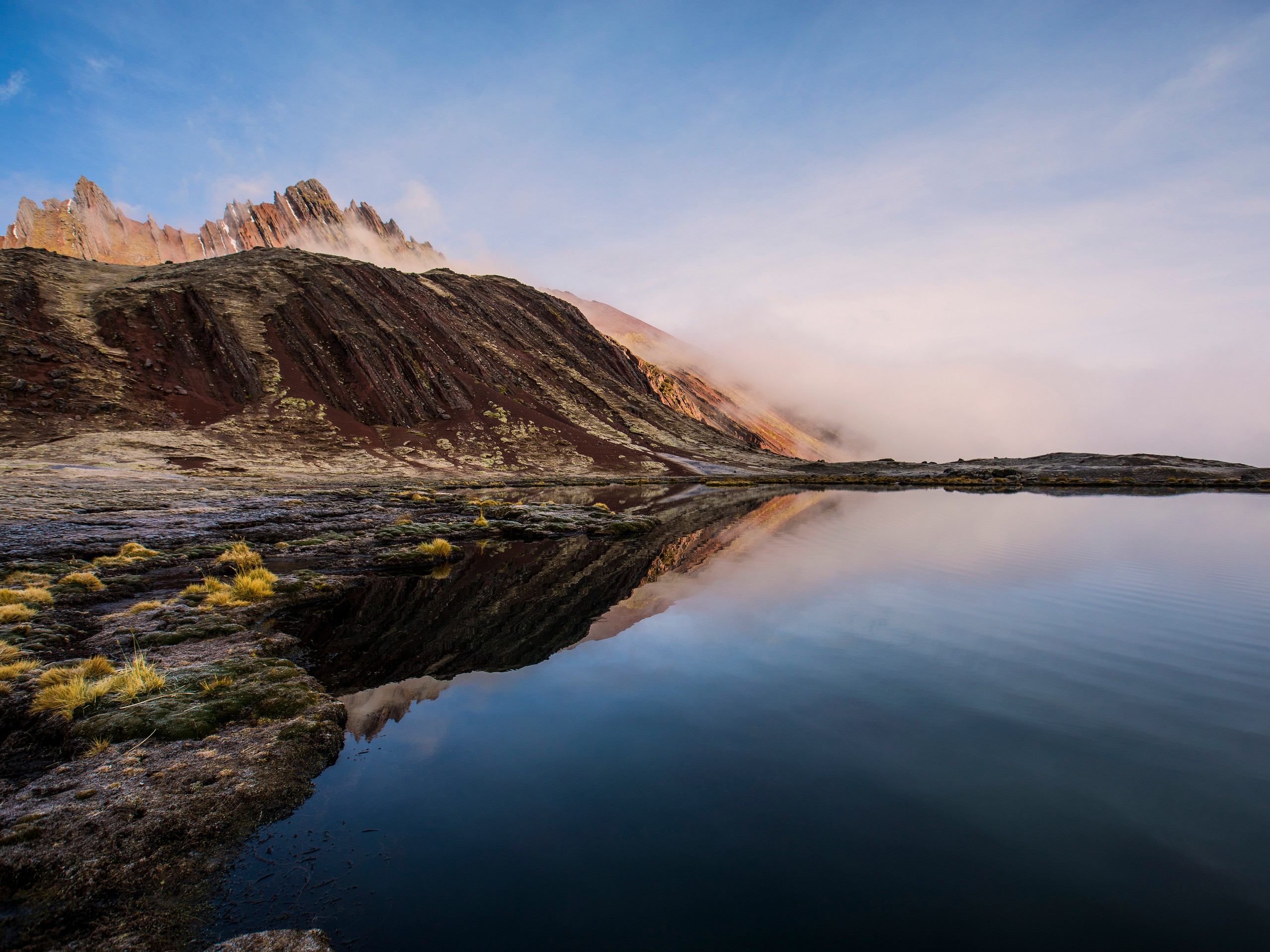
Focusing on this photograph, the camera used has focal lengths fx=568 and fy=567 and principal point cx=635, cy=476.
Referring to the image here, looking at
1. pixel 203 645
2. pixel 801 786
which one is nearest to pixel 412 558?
pixel 203 645

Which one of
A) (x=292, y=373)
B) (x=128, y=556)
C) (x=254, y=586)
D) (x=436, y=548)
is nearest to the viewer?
(x=254, y=586)

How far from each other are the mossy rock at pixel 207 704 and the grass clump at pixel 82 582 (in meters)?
9.33

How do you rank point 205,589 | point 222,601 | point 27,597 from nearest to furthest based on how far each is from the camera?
point 27,597
point 222,601
point 205,589

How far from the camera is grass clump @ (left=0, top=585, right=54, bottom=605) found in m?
14.5

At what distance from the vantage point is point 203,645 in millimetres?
12656

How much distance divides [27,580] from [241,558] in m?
5.27

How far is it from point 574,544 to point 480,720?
20.3 m

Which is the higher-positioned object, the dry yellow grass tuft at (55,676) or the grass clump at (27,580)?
the grass clump at (27,580)

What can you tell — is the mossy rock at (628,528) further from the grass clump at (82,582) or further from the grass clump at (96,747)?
the grass clump at (96,747)

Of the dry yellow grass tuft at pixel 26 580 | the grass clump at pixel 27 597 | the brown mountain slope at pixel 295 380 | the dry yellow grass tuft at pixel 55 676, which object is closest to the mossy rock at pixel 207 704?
the dry yellow grass tuft at pixel 55 676

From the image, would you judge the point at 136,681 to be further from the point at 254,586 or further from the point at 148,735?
the point at 254,586

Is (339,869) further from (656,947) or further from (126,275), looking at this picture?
(126,275)

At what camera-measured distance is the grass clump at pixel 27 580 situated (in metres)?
16.3

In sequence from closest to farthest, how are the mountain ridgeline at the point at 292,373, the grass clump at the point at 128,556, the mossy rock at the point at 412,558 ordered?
1. the grass clump at the point at 128,556
2. the mossy rock at the point at 412,558
3. the mountain ridgeline at the point at 292,373
